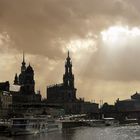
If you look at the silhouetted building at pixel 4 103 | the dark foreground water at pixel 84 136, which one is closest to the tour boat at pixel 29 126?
the dark foreground water at pixel 84 136

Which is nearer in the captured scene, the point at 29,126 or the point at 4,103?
the point at 29,126

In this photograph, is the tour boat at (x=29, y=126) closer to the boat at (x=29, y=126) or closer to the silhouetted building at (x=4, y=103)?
the boat at (x=29, y=126)

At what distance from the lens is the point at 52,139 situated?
334ft

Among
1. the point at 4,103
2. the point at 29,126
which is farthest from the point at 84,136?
the point at 4,103

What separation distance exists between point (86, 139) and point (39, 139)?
9907mm

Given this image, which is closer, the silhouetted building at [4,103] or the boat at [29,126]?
the boat at [29,126]

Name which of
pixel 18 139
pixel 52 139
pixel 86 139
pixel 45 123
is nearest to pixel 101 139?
pixel 86 139

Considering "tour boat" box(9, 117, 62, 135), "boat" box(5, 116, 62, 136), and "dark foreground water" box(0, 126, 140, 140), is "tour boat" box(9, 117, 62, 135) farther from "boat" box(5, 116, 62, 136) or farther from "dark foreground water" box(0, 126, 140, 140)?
"dark foreground water" box(0, 126, 140, 140)

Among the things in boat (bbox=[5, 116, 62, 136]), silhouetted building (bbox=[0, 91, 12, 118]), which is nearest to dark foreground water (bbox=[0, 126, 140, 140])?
boat (bbox=[5, 116, 62, 136])

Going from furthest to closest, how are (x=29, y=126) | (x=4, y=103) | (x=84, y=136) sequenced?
(x=4, y=103)
(x=29, y=126)
(x=84, y=136)

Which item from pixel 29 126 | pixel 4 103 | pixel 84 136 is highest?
pixel 4 103

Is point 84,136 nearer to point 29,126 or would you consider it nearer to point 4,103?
point 29,126

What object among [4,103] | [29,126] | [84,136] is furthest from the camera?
[4,103]

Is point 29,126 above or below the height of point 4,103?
below
